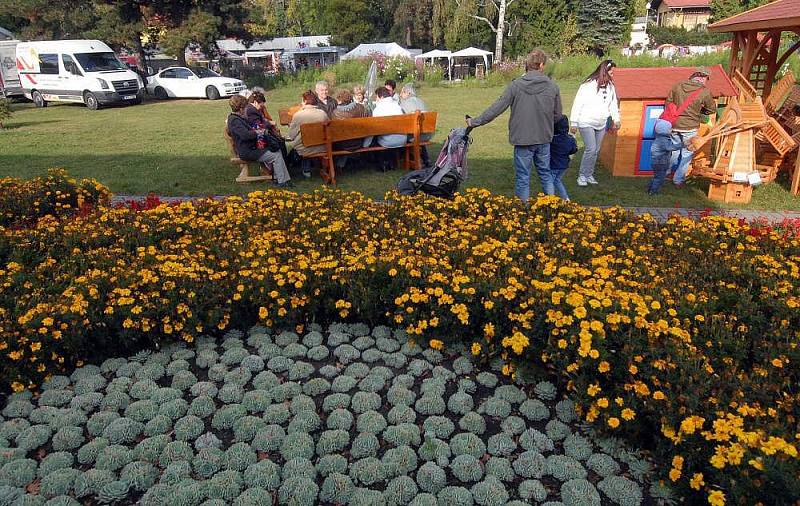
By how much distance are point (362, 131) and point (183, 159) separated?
3.95m

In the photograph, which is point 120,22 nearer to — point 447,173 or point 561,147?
point 447,173

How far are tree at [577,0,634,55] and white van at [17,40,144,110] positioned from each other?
115 ft

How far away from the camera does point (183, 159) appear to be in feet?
35.1

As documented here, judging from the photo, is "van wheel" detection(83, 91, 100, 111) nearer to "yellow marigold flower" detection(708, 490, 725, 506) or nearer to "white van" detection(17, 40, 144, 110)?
"white van" detection(17, 40, 144, 110)

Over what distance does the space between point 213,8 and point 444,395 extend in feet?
93.8

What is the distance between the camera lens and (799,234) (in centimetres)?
506

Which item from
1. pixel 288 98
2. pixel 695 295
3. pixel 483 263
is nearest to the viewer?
pixel 695 295

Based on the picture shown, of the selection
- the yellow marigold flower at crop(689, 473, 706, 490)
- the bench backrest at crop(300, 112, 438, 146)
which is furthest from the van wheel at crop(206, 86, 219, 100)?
the yellow marigold flower at crop(689, 473, 706, 490)

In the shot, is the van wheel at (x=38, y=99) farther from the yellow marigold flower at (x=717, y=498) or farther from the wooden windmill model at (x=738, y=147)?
the yellow marigold flower at (x=717, y=498)

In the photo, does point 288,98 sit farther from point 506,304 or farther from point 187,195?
point 506,304

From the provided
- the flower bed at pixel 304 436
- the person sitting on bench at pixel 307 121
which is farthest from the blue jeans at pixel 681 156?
the flower bed at pixel 304 436

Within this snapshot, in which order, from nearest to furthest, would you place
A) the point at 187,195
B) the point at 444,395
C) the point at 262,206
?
the point at 444,395, the point at 262,206, the point at 187,195

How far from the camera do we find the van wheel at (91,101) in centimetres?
2146

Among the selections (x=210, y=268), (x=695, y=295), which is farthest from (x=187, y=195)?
(x=695, y=295)
